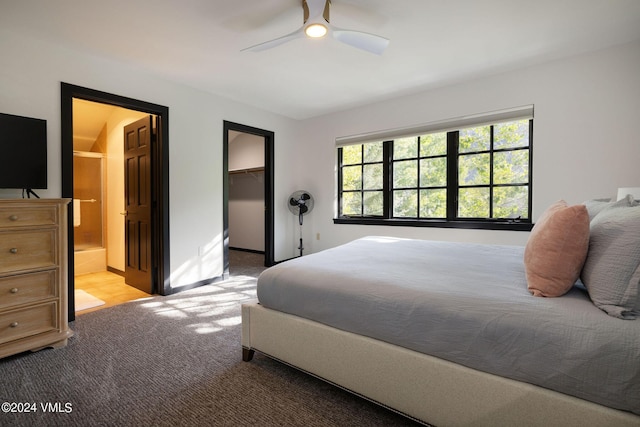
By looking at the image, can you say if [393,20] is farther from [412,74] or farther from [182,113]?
[182,113]

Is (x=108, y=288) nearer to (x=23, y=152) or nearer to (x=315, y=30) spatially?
(x=23, y=152)

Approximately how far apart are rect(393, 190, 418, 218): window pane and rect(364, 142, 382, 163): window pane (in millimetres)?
599

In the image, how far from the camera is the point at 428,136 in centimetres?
403

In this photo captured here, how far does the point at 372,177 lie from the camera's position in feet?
15.0

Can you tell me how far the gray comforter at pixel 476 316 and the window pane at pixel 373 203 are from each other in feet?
8.17

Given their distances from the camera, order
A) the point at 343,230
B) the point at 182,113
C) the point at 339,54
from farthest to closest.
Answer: the point at 343,230
the point at 182,113
the point at 339,54

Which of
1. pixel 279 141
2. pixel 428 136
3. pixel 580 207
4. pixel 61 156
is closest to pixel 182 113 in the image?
pixel 61 156

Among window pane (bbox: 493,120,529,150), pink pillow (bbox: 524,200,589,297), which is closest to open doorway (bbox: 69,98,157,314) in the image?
pink pillow (bbox: 524,200,589,297)

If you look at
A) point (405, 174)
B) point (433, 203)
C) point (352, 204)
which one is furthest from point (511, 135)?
point (352, 204)

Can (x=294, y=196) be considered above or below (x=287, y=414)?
above

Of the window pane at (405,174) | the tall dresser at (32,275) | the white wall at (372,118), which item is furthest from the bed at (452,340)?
the window pane at (405,174)

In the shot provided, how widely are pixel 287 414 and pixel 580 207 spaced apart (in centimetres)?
165

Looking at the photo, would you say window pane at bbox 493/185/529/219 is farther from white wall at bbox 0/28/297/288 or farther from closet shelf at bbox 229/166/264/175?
closet shelf at bbox 229/166/264/175

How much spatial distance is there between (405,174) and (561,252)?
3.10 meters
